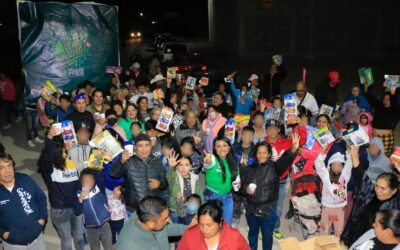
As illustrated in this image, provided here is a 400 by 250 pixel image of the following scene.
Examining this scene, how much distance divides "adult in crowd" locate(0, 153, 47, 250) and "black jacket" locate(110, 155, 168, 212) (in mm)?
1017

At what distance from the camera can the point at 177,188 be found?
5.56 meters

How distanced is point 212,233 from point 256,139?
→ 3.49 m

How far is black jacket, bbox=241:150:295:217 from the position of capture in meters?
5.53

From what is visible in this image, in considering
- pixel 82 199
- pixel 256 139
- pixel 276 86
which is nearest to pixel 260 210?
pixel 256 139

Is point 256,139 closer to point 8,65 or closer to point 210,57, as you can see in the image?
point 8,65

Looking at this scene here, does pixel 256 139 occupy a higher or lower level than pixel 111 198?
higher

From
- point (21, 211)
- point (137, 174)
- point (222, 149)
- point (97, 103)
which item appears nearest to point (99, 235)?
point (137, 174)

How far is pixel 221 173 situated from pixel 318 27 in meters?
28.2

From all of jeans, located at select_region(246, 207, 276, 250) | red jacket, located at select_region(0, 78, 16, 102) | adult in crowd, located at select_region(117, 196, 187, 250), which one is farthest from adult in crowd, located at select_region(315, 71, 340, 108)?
red jacket, located at select_region(0, 78, 16, 102)

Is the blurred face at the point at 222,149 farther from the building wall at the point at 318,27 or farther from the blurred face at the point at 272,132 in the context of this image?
the building wall at the point at 318,27

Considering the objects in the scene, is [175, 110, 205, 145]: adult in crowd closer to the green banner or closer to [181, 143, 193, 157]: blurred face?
[181, 143, 193, 157]: blurred face

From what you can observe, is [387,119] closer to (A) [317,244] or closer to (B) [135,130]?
(A) [317,244]

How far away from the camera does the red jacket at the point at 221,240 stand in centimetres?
397

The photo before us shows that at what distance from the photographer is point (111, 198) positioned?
578 centimetres
